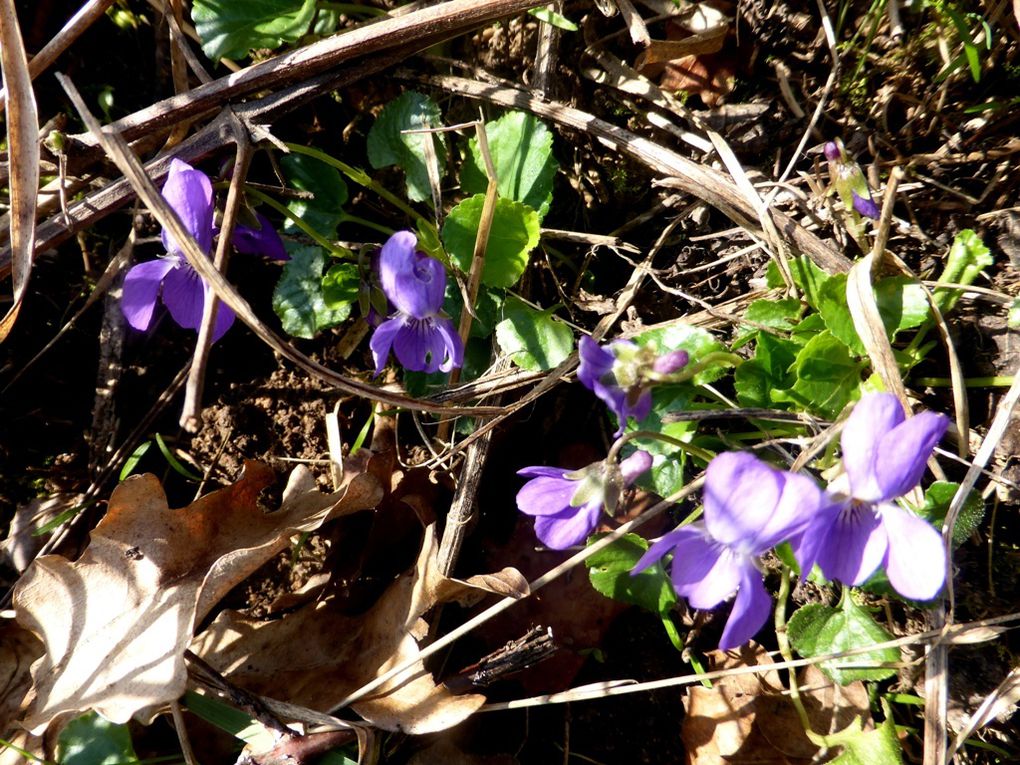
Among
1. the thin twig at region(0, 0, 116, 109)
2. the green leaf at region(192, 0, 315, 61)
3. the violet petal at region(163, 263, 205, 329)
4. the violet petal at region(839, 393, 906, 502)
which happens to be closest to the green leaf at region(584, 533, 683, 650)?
the violet petal at region(839, 393, 906, 502)

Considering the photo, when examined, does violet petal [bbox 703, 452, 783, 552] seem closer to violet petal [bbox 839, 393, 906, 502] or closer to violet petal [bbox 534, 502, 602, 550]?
violet petal [bbox 839, 393, 906, 502]

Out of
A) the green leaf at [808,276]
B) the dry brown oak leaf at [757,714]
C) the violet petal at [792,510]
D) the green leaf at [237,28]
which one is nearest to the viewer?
the violet petal at [792,510]

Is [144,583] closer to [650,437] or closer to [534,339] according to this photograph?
[534,339]

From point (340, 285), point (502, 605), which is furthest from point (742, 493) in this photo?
point (340, 285)

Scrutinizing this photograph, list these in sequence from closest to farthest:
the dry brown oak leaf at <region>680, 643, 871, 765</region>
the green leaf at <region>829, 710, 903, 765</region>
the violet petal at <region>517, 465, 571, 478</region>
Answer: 1. the violet petal at <region>517, 465, 571, 478</region>
2. the green leaf at <region>829, 710, 903, 765</region>
3. the dry brown oak leaf at <region>680, 643, 871, 765</region>

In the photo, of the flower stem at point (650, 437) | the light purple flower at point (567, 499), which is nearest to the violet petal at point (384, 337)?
the light purple flower at point (567, 499)

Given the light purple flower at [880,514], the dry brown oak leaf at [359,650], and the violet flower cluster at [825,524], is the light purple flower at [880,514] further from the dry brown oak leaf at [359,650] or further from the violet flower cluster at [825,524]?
the dry brown oak leaf at [359,650]

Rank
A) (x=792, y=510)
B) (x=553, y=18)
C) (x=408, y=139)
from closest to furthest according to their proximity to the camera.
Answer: (x=792, y=510) < (x=553, y=18) < (x=408, y=139)
